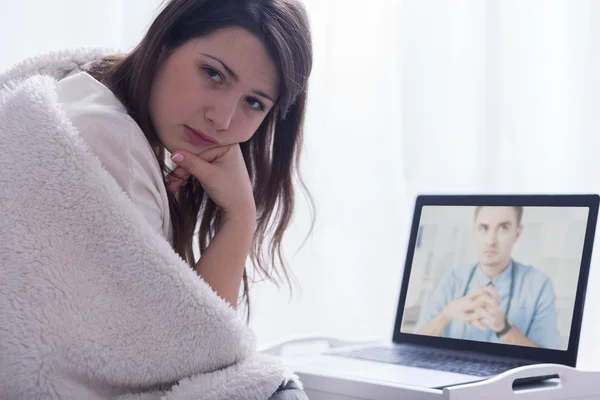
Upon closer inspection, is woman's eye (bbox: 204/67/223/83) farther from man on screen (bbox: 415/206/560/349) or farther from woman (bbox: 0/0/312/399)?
man on screen (bbox: 415/206/560/349)

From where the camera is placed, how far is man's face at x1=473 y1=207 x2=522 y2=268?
1.17 meters

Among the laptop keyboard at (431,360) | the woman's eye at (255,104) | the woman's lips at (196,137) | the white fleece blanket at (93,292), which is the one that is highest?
the woman's eye at (255,104)

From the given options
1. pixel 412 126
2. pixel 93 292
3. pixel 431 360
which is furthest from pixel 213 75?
pixel 412 126

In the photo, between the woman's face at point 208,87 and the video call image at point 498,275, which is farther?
the video call image at point 498,275

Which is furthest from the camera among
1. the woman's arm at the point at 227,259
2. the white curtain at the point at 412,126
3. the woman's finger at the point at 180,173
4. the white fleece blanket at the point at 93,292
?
the white curtain at the point at 412,126

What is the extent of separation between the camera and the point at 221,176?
1006 millimetres

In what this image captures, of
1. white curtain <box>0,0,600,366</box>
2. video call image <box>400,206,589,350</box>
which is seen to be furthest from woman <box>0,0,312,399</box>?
white curtain <box>0,0,600,366</box>

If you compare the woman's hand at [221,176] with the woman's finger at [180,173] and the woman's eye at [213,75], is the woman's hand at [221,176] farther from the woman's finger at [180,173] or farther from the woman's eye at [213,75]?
the woman's eye at [213,75]

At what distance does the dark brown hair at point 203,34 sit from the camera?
3.16ft

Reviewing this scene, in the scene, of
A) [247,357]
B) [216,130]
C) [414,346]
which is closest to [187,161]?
[216,130]

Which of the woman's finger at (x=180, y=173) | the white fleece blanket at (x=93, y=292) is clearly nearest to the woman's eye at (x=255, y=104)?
the woman's finger at (x=180, y=173)

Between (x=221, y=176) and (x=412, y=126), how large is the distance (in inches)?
35.7

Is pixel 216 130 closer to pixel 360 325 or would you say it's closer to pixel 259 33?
pixel 259 33

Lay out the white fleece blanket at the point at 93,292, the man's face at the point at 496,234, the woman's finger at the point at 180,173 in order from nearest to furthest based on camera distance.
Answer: the white fleece blanket at the point at 93,292, the woman's finger at the point at 180,173, the man's face at the point at 496,234
